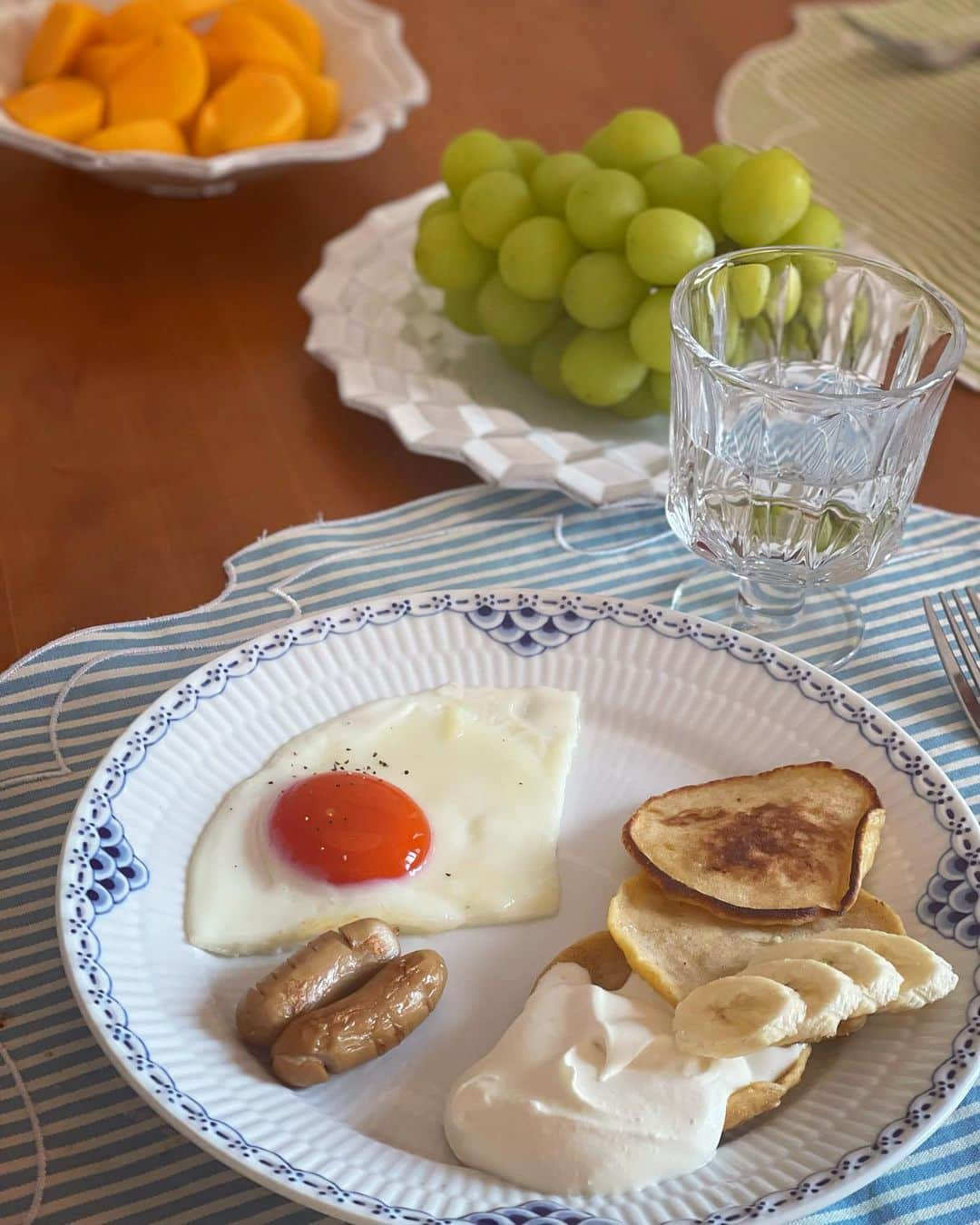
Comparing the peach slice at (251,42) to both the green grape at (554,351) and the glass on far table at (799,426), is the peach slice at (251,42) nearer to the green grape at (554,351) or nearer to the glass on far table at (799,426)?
the green grape at (554,351)

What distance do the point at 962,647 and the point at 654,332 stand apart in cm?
43

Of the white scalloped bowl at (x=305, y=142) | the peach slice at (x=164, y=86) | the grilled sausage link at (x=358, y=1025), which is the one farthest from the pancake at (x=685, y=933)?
the peach slice at (x=164, y=86)

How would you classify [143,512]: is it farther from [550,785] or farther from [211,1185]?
[211,1185]

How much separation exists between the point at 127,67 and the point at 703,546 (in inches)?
40.8

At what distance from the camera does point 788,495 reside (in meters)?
1.12

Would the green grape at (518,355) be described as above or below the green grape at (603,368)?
below

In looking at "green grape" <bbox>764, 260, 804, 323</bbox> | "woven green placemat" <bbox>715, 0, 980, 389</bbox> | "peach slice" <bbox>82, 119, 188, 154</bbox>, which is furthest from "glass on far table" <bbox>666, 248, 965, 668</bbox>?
"peach slice" <bbox>82, 119, 188, 154</bbox>

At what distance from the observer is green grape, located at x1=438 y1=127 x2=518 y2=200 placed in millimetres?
1489

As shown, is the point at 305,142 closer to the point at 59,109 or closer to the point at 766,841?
the point at 59,109

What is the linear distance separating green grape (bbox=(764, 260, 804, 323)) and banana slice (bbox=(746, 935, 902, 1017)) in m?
0.68

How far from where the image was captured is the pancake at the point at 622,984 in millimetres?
782

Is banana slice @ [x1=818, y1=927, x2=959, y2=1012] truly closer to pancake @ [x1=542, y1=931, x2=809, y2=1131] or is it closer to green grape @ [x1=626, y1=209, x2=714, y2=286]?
pancake @ [x1=542, y1=931, x2=809, y2=1131]

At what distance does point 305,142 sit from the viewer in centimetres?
168

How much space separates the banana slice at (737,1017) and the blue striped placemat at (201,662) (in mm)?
153
